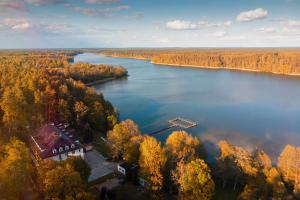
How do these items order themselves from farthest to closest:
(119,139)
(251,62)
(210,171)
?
(251,62), (119,139), (210,171)

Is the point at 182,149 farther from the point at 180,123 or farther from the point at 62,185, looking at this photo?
the point at 180,123

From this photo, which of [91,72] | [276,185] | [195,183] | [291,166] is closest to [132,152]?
[195,183]

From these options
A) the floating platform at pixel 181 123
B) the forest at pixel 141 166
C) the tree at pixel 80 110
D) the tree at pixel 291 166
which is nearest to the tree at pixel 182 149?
the forest at pixel 141 166

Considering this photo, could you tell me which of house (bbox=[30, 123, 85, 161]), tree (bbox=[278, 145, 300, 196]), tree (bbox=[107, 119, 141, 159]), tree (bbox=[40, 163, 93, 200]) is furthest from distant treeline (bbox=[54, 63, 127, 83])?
tree (bbox=[278, 145, 300, 196])

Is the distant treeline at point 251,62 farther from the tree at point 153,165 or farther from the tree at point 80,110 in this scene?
the tree at point 153,165

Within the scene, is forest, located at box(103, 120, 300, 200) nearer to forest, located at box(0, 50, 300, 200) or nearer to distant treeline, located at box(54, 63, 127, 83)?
forest, located at box(0, 50, 300, 200)

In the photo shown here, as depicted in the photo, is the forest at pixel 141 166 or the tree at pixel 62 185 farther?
the forest at pixel 141 166
